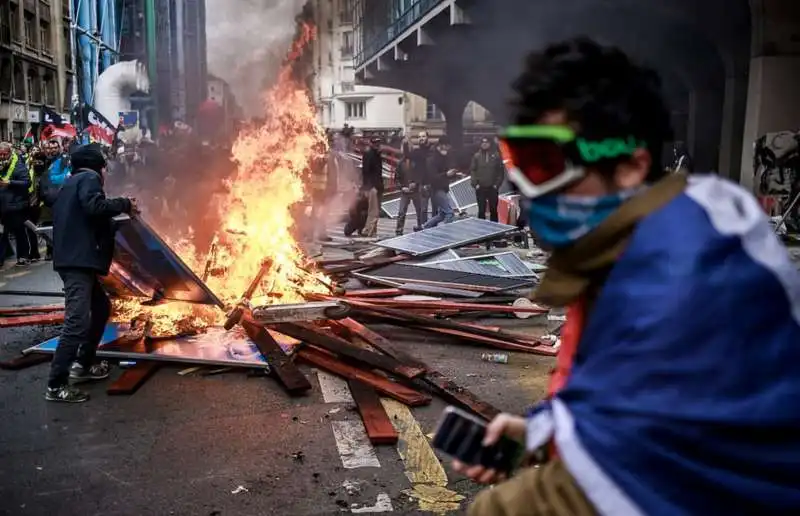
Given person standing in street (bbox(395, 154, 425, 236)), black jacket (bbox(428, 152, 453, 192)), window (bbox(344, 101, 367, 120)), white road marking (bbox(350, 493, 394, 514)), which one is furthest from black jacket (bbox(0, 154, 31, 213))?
window (bbox(344, 101, 367, 120))

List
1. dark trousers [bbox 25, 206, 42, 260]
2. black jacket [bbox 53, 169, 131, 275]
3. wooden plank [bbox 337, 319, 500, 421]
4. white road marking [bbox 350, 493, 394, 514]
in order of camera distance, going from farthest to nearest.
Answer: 1. dark trousers [bbox 25, 206, 42, 260]
2. black jacket [bbox 53, 169, 131, 275]
3. wooden plank [bbox 337, 319, 500, 421]
4. white road marking [bbox 350, 493, 394, 514]

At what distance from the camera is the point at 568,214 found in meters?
1.59

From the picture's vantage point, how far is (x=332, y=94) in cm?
8038

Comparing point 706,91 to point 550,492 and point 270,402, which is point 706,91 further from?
point 550,492

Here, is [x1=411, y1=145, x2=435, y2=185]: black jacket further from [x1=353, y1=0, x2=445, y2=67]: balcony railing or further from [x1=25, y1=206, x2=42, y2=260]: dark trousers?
[x1=353, y1=0, x2=445, y2=67]: balcony railing

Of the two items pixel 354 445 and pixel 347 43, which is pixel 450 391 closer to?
pixel 354 445

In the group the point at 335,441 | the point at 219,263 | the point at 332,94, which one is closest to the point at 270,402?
the point at 335,441

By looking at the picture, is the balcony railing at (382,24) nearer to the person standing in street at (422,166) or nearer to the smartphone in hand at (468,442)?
the person standing in street at (422,166)

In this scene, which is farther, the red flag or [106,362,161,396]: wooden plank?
the red flag

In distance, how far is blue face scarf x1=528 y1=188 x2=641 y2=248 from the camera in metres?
1.57

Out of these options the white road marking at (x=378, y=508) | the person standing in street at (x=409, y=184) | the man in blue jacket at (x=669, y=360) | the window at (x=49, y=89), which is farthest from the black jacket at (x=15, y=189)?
the window at (x=49, y=89)

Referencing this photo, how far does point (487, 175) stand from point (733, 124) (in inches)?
319

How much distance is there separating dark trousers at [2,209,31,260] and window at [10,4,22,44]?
2713 centimetres

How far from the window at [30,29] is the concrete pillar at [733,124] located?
110 feet
